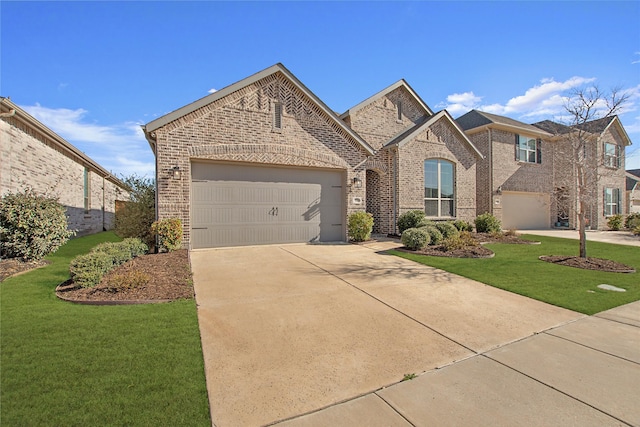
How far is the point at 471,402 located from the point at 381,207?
11.6 meters

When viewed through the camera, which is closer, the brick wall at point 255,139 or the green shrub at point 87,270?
the green shrub at point 87,270

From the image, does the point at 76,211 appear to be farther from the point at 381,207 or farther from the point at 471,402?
the point at 471,402

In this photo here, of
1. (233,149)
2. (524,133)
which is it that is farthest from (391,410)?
(524,133)

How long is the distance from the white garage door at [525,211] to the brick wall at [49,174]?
22.1 meters

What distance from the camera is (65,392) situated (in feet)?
7.84

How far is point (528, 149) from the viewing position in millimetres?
19047

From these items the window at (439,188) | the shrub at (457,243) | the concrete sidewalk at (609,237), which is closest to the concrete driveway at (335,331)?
the shrub at (457,243)

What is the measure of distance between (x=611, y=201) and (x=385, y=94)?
19568mm

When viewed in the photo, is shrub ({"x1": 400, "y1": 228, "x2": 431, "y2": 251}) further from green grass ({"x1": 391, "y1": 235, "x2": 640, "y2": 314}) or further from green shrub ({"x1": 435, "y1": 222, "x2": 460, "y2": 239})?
green shrub ({"x1": 435, "y1": 222, "x2": 460, "y2": 239})

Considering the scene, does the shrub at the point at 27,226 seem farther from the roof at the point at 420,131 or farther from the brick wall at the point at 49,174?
Result: the roof at the point at 420,131

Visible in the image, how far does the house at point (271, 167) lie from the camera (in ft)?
29.8

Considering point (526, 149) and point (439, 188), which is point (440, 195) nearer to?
point (439, 188)

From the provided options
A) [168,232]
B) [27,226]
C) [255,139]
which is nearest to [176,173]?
[168,232]

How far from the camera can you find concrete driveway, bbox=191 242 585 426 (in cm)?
248
